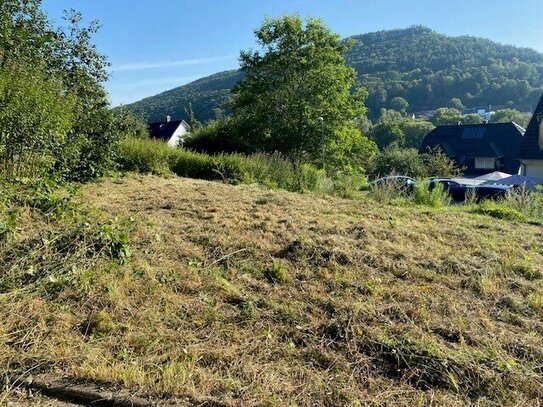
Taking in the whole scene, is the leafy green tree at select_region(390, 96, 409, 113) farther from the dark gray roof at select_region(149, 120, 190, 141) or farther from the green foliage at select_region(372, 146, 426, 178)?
the dark gray roof at select_region(149, 120, 190, 141)

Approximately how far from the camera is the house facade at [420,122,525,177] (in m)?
40.4

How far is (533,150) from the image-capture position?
741 inches

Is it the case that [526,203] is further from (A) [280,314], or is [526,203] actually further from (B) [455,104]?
(B) [455,104]

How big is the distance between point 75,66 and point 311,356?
28.0 feet

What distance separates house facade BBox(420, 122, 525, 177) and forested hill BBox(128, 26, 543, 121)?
27.6 metres

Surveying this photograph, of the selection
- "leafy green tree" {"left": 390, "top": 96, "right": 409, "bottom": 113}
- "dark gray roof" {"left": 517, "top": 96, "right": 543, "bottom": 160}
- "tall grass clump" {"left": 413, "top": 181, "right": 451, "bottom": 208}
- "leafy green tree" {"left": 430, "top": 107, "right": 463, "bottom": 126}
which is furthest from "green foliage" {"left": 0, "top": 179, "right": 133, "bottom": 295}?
"leafy green tree" {"left": 390, "top": 96, "right": 409, "bottom": 113}

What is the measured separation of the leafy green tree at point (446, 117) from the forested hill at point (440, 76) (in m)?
7.80

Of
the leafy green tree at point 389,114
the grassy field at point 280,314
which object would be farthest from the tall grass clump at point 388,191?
the leafy green tree at point 389,114

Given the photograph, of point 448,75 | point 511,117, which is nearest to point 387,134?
point 511,117

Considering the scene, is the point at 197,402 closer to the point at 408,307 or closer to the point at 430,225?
the point at 408,307

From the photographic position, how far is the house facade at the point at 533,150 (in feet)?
61.3

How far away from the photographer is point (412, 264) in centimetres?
395

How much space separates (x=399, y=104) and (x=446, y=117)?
1228 cm

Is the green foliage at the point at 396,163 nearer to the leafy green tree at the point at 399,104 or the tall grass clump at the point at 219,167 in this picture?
the tall grass clump at the point at 219,167
